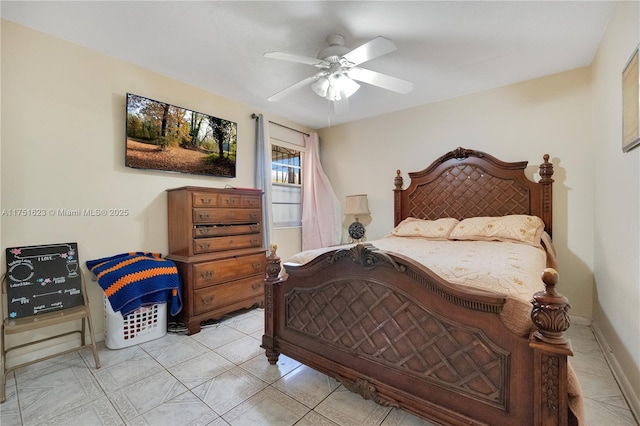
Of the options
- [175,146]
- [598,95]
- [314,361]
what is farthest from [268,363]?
[598,95]

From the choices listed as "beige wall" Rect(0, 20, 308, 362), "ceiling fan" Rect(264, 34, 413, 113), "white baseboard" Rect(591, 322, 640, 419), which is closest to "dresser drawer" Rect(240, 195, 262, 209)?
"beige wall" Rect(0, 20, 308, 362)

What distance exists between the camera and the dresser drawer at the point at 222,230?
8.91 ft

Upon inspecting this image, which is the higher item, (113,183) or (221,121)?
(221,121)

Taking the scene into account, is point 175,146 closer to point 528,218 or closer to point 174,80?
point 174,80

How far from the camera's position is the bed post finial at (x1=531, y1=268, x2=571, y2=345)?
3.32 feet

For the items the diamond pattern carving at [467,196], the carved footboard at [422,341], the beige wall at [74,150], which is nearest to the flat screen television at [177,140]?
the beige wall at [74,150]

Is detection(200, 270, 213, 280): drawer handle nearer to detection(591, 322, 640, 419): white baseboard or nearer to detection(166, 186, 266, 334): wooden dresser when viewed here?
detection(166, 186, 266, 334): wooden dresser

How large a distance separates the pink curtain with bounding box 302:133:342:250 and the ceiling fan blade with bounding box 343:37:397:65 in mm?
2510

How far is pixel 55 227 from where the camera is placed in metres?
2.23

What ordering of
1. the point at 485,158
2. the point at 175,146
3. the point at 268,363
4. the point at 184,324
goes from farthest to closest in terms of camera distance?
the point at 485,158, the point at 175,146, the point at 184,324, the point at 268,363

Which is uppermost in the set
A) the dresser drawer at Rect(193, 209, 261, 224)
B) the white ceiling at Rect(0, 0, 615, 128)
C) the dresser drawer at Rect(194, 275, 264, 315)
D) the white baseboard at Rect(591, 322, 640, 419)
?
the white ceiling at Rect(0, 0, 615, 128)

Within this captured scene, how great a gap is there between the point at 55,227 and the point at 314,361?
7.53 ft

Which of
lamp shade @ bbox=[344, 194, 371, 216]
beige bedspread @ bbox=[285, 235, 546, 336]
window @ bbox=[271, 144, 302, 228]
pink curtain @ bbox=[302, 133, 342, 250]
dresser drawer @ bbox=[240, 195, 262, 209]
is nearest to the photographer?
beige bedspread @ bbox=[285, 235, 546, 336]

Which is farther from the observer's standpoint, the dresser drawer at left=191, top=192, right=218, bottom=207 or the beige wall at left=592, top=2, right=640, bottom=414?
the dresser drawer at left=191, top=192, right=218, bottom=207
